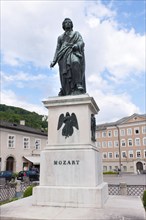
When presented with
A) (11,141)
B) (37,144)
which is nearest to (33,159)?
(37,144)

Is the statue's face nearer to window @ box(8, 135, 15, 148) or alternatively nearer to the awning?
window @ box(8, 135, 15, 148)

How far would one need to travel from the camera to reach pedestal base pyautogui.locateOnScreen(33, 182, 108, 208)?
16.1 feet

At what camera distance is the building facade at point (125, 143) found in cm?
6067

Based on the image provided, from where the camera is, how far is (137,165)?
198 feet

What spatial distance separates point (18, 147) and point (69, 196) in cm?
3212

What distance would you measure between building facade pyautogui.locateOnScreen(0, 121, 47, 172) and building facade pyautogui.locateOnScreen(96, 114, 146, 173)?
86.8ft

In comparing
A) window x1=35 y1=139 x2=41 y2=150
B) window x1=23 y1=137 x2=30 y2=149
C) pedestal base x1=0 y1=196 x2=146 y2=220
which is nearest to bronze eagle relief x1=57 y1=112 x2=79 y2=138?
pedestal base x1=0 y1=196 x2=146 y2=220

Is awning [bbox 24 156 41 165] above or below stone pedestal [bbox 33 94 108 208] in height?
below

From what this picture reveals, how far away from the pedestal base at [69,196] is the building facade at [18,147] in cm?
2859

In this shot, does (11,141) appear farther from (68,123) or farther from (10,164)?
(68,123)

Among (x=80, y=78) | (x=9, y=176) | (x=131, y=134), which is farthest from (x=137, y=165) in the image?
(x=80, y=78)

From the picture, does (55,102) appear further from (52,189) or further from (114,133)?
(114,133)

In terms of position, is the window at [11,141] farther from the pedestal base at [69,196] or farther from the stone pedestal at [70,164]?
the pedestal base at [69,196]

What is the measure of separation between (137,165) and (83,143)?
5934 centimetres
